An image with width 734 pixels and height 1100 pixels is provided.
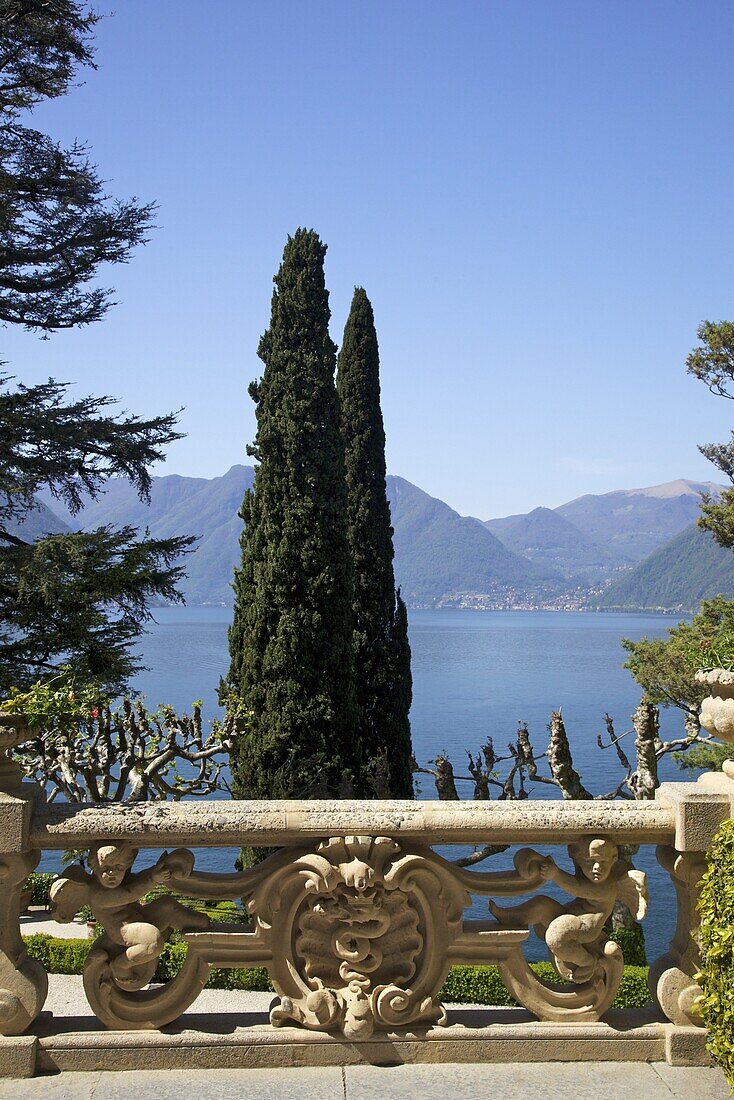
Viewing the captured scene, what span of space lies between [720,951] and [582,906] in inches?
23.8

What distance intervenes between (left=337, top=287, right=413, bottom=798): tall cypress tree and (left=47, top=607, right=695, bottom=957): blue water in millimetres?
3387

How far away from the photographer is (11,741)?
3199mm

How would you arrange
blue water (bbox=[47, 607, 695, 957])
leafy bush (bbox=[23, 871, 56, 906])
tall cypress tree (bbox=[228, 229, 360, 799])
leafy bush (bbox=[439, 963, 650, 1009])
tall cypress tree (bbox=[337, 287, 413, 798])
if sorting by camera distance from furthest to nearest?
blue water (bbox=[47, 607, 695, 957]), tall cypress tree (bbox=[337, 287, 413, 798]), tall cypress tree (bbox=[228, 229, 360, 799]), leafy bush (bbox=[23, 871, 56, 906]), leafy bush (bbox=[439, 963, 650, 1009])

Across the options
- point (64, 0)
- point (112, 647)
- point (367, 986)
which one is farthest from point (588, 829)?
point (64, 0)

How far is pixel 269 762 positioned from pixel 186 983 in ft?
38.7

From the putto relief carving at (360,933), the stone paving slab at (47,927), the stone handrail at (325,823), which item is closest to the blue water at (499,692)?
the stone paving slab at (47,927)

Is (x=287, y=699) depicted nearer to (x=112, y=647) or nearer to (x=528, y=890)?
(x=112, y=647)

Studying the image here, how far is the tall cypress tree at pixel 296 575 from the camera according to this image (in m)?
15.2

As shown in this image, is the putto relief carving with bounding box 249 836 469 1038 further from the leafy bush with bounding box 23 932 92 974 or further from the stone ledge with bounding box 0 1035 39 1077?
the leafy bush with bounding box 23 932 92 974

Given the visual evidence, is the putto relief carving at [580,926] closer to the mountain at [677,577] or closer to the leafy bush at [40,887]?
the leafy bush at [40,887]

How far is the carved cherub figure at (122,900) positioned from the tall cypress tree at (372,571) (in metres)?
15.1

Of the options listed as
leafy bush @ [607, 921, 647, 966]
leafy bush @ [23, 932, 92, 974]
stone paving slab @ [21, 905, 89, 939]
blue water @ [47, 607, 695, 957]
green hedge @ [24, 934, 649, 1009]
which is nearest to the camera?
green hedge @ [24, 934, 649, 1009]

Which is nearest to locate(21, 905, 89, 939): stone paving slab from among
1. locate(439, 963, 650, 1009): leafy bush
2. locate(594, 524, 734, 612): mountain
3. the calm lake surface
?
A: locate(439, 963, 650, 1009): leafy bush

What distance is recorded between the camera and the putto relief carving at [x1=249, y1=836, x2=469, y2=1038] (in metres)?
3.36
